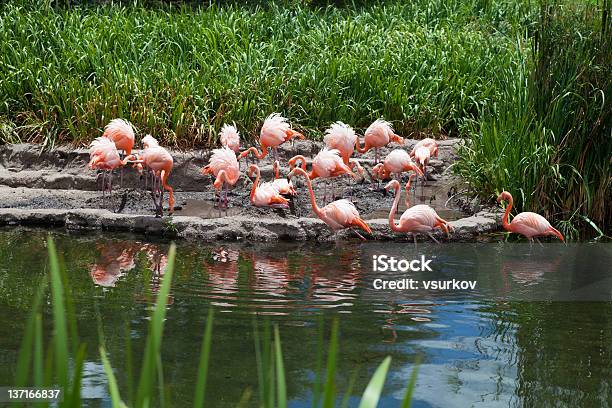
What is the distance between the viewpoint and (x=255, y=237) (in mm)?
5926

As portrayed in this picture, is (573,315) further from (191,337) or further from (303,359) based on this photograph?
(191,337)

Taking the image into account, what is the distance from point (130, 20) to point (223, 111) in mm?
2660

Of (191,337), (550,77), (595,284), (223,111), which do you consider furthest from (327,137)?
(191,337)

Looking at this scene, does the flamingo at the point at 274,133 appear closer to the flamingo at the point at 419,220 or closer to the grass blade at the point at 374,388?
the flamingo at the point at 419,220

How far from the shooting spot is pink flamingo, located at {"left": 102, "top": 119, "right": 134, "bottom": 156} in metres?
6.76

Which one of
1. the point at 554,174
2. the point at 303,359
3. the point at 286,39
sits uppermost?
the point at 286,39

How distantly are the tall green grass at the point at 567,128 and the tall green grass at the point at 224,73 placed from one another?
1.59 m

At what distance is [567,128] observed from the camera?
6.07m

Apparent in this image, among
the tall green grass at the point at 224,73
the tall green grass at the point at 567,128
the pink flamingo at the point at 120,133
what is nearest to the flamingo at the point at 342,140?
the tall green grass at the point at 224,73

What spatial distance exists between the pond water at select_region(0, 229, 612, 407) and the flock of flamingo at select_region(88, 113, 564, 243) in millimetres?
187

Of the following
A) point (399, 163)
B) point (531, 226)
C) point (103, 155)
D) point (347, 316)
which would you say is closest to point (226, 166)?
point (103, 155)

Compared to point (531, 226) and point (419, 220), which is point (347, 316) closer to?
point (419, 220)

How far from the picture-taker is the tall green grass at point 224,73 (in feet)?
25.7

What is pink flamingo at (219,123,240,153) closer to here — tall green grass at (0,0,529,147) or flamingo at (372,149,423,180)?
tall green grass at (0,0,529,147)
